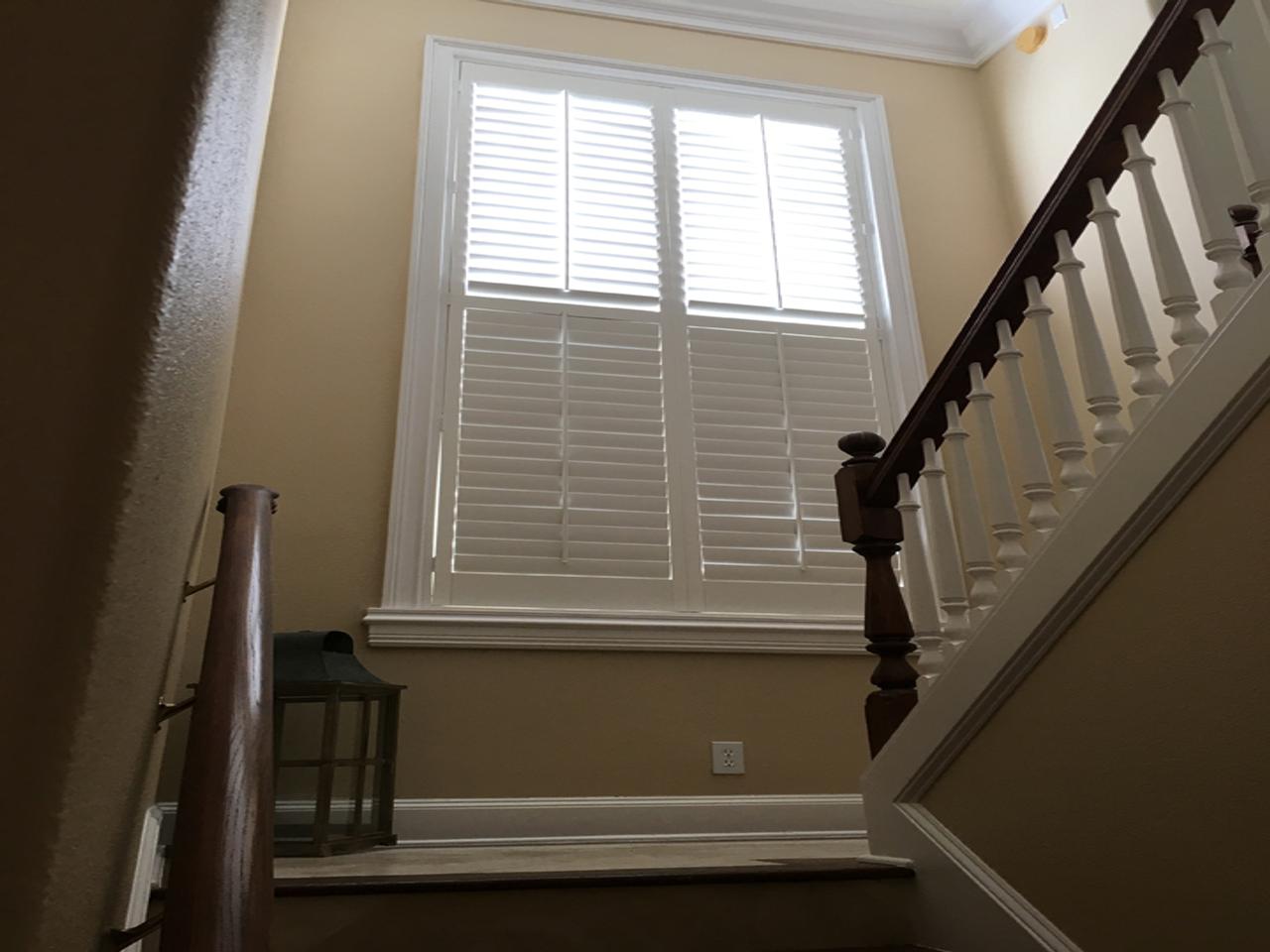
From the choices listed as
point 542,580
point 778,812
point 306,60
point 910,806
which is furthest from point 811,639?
point 306,60

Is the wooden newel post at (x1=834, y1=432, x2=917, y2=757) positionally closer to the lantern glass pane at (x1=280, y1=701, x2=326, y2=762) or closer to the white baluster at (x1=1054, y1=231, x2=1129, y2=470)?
the white baluster at (x1=1054, y1=231, x2=1129, y2=470)

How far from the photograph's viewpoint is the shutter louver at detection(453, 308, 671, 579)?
3.23m

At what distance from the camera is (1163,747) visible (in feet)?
4.73

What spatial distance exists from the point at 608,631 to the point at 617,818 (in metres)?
0.57

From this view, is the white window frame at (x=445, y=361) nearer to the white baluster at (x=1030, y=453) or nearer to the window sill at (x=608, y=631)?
the window sill at (x=608, y=631)

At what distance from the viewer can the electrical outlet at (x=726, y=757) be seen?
3107 mm

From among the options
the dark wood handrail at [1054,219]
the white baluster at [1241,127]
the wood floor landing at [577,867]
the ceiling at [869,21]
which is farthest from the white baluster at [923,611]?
the ceiling at [869,21]

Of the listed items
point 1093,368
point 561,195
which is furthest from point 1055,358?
point 561,195

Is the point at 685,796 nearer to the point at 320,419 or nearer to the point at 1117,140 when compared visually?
the point at 320,419

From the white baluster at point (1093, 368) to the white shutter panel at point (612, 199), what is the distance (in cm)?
203

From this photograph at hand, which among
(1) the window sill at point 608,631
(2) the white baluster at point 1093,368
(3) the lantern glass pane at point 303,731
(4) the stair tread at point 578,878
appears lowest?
(4) the stair tread at point 578,878

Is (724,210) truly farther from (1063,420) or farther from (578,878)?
(578,878)

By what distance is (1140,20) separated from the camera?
11.5 feet

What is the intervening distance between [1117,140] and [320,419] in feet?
8.04
